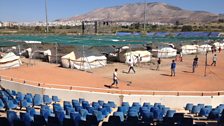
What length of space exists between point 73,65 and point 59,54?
552 centimetres

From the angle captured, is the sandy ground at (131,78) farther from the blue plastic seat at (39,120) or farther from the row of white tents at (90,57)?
the blue plastic seat at (39,120)

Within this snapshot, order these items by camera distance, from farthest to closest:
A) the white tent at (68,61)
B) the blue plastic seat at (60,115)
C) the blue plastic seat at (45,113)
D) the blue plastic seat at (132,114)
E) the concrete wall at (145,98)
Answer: the white tent at (68,61), the concrete wall at (145,98), the blue plastic seat at (132,114), the blue plastic seat at (45,113), the blue plastic seat at (60,115)

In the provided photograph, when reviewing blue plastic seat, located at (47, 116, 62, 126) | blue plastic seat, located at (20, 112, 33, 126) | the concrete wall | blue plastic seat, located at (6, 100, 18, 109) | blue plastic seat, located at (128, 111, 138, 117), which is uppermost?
blue plastic seat, located at (20, 112, 33, 126)

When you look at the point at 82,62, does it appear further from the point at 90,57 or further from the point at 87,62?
the point at 90,57

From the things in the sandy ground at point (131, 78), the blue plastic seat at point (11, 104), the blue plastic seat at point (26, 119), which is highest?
the blue plastic seat at point (26, 119)

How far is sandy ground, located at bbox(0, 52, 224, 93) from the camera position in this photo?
2425 cm

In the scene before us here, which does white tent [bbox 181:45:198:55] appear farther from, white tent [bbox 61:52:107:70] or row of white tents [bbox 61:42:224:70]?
white tent [bbox 61:52:107:70]

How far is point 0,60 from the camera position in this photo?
32.5 metres

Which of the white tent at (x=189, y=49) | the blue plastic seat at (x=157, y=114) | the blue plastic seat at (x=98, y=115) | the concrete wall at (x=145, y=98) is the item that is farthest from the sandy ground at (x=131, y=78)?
the white tent at (x=189, y=49)

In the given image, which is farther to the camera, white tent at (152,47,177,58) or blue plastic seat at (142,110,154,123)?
white tent at (152,47,177,58)

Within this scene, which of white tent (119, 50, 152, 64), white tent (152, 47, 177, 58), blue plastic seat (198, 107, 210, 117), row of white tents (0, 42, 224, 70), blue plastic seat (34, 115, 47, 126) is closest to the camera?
blue plastic seat (34, 115, 47, 126)

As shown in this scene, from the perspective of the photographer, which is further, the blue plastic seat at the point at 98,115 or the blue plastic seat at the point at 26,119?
the blue plastic seat at the point at 98,115

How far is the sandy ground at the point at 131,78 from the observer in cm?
→ 2425

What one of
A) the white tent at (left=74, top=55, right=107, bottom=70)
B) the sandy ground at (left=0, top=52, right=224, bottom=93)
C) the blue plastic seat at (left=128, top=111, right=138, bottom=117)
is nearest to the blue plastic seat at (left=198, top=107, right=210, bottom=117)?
the blue plastic seat at (left=128, top=111, right=138, bottom=117)
